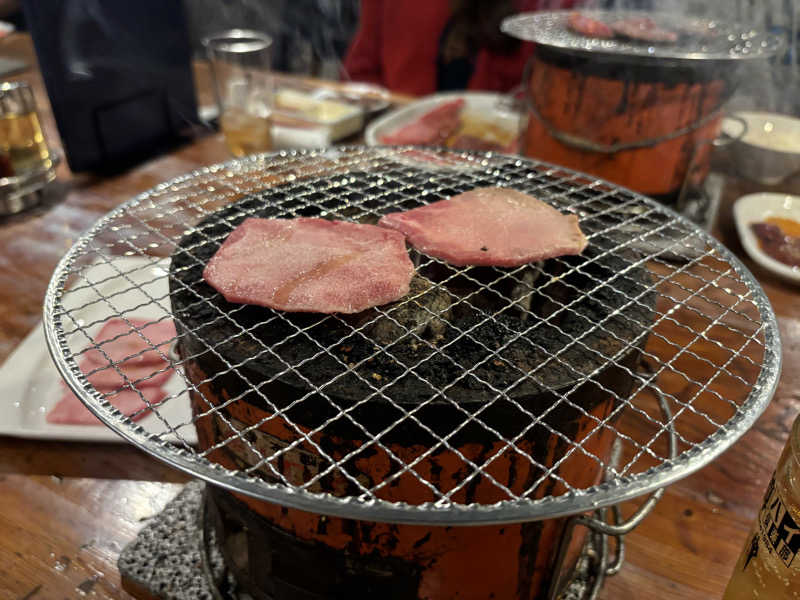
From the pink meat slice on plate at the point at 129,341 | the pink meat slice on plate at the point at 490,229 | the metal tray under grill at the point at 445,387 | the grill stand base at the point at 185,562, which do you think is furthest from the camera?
the pink meat slice on plate at the point at 129,341

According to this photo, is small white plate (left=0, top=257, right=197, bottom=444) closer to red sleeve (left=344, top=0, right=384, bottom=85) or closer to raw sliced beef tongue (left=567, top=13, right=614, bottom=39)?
raw sliced beef tongue (left=567, top=13, right=614, bottom=39)

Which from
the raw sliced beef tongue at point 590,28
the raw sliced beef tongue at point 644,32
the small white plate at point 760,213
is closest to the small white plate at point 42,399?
the raw sliced beef tongue at point 590,28

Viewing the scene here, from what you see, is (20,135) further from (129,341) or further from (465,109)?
(465,109)

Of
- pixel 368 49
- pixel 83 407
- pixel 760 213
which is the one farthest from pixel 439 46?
pixel 83 407

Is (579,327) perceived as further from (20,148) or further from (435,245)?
(20,148)

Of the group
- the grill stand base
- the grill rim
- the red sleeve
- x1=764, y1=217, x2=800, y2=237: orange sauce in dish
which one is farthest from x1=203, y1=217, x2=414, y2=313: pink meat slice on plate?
the red sleeve

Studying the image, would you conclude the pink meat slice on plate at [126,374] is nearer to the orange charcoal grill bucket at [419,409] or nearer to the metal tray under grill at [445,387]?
the orange charcoal grill bucket at [419,409]

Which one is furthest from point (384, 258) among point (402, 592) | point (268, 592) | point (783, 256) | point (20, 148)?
point (20, 148)
